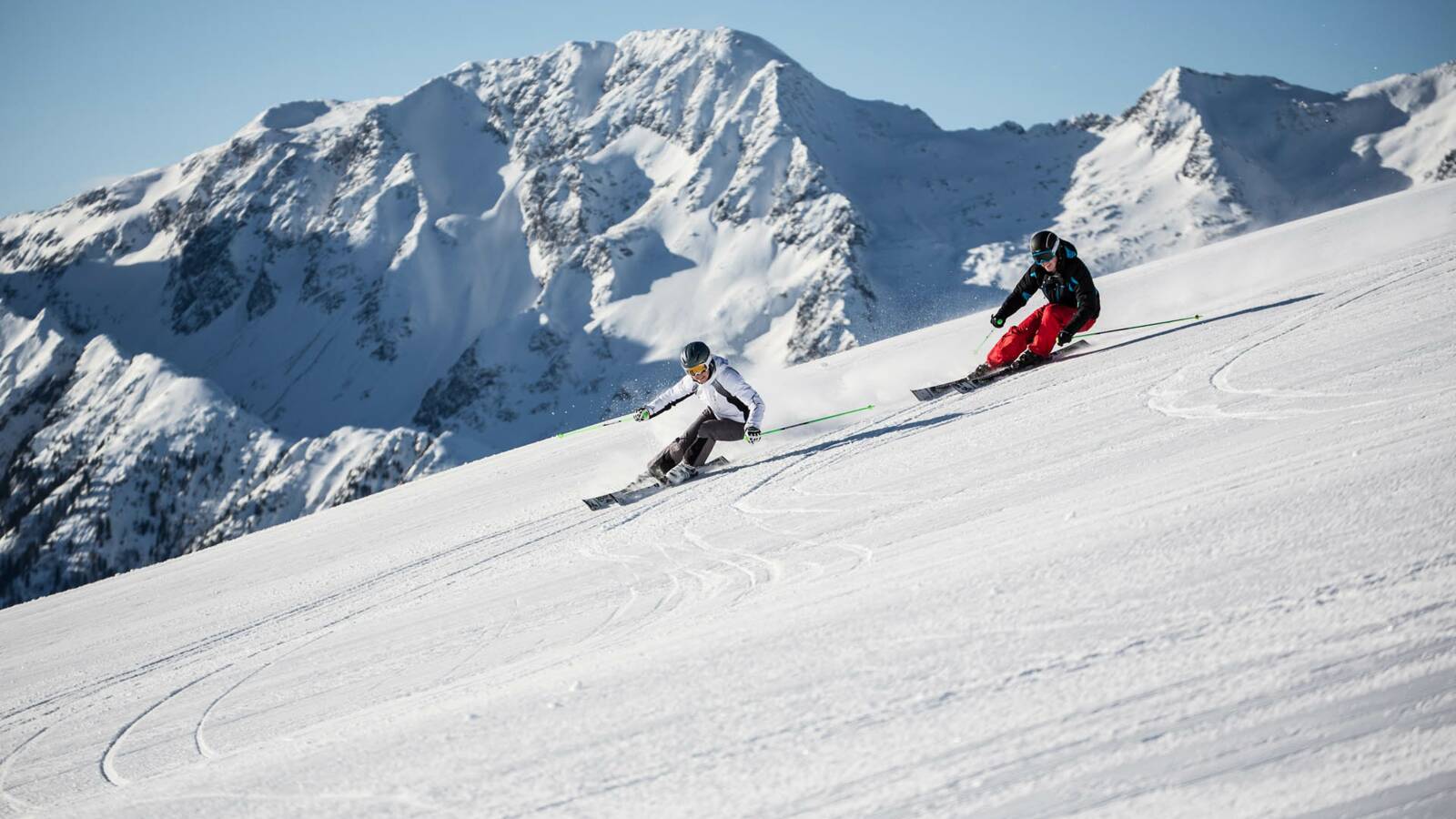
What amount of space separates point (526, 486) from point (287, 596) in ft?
12.7

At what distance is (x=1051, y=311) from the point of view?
460 inches

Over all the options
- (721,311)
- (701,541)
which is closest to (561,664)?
(701,541)

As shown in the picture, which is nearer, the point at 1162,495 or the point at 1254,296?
the point at 1162,495

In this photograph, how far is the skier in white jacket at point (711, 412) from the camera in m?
10.4

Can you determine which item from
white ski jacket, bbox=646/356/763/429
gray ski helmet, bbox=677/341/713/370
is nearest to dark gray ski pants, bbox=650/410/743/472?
white ski jacket, bbox=646/356/763/429

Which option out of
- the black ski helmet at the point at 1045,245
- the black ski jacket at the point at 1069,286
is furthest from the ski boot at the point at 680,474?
the black ski helmet at the point at 1045,245

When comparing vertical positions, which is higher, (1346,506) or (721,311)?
(721,311)

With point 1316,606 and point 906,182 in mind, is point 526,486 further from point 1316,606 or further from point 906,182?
point 906,182

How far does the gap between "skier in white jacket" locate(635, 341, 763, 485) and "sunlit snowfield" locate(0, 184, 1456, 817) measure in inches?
29.2

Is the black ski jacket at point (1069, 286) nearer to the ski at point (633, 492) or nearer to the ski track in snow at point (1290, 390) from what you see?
the ski track in snow at point (1290, 390)

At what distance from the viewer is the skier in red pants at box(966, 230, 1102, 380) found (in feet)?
37.6

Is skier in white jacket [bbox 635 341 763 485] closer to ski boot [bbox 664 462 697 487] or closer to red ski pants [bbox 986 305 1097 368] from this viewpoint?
ski boot [bbox 664 462 697 487]

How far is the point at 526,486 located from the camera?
1252cm

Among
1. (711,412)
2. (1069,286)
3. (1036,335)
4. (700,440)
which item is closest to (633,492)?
(700,440)
